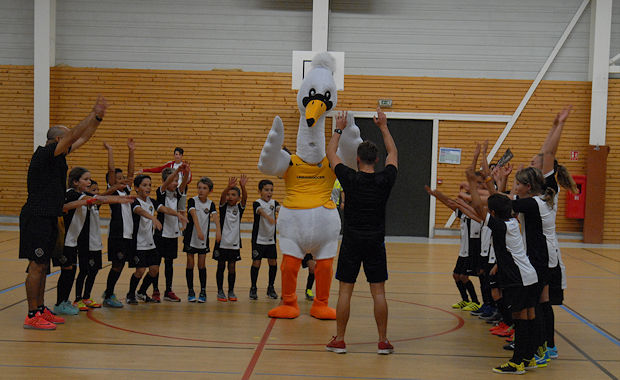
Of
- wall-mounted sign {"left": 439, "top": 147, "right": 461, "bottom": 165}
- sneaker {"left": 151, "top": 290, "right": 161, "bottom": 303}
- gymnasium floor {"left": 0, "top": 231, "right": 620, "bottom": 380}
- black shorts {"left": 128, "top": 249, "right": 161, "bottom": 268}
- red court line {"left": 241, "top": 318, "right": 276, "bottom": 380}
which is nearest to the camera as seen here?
red court line {"left": 241, "top": 318, "right": 276, "bottom": 380}

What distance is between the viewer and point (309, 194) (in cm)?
702

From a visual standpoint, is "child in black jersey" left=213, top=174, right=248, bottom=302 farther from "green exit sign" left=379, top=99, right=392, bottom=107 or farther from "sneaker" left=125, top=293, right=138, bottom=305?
"green exit sign" left=379, top=99, right=392, bottom=107

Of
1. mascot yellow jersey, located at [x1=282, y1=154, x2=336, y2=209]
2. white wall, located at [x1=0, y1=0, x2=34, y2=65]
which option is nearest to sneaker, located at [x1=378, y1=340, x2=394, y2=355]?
mascot yellow jersey, located at [x1=282, y1=154, x2=336, y2=209]

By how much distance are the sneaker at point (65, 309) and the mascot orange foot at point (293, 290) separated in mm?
2030

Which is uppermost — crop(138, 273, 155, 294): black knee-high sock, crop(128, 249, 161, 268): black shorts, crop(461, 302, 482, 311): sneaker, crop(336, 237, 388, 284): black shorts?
crop(336, 237, 388, 284): black shorts

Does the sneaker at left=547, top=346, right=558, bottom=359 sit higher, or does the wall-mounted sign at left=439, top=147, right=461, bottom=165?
the wall-mounted sign at left=439, top=147, right=461, bottom=165

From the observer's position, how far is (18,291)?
795cm

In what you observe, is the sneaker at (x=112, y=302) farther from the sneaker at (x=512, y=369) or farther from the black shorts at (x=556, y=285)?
the black shorts at (x=556, y=285)

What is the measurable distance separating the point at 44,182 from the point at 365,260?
3.07 m

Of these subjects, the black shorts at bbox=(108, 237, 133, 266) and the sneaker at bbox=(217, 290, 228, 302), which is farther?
the sneaker at bbox=(217, 290, 228, 302)

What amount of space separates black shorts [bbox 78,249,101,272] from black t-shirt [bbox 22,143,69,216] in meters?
0.92

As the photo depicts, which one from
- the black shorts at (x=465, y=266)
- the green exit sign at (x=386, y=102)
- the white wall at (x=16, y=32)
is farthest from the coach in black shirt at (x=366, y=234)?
the white wall at (x=16, y=32)

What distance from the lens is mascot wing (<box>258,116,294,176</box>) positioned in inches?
274

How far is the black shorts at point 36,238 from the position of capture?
607 cm
